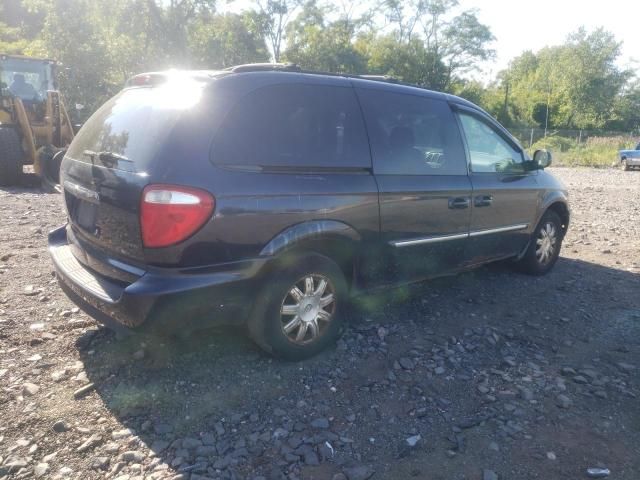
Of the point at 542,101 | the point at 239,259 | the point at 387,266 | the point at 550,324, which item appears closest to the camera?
the point at 239,259

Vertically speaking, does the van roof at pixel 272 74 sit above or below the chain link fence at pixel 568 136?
below

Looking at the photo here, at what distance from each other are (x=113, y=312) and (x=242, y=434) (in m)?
1.03

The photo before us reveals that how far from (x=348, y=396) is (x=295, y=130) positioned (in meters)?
1.79

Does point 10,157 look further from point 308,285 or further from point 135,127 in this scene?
point 308,285

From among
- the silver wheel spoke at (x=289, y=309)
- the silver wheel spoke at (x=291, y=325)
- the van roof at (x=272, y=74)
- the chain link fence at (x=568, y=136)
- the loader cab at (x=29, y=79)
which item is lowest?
the silver wheel spoke at (x=291, y=325)

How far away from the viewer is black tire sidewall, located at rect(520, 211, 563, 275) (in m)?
5.49

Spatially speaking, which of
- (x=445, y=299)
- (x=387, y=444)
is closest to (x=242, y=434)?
(x=387, y=444)

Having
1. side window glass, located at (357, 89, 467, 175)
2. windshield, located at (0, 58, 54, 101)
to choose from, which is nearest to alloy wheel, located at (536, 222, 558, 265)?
side window glass, located at (357, 89, 467, 175)

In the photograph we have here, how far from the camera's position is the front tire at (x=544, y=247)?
5.51 metres

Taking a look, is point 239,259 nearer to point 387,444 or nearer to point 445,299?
point 387,444

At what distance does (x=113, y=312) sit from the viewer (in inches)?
115

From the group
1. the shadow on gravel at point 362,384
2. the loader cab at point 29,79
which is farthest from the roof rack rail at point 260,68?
the loader cab at point 29,79

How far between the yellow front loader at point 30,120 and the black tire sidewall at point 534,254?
919 cm

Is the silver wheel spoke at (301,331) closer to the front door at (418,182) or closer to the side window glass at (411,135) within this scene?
the front door at (418,182)
